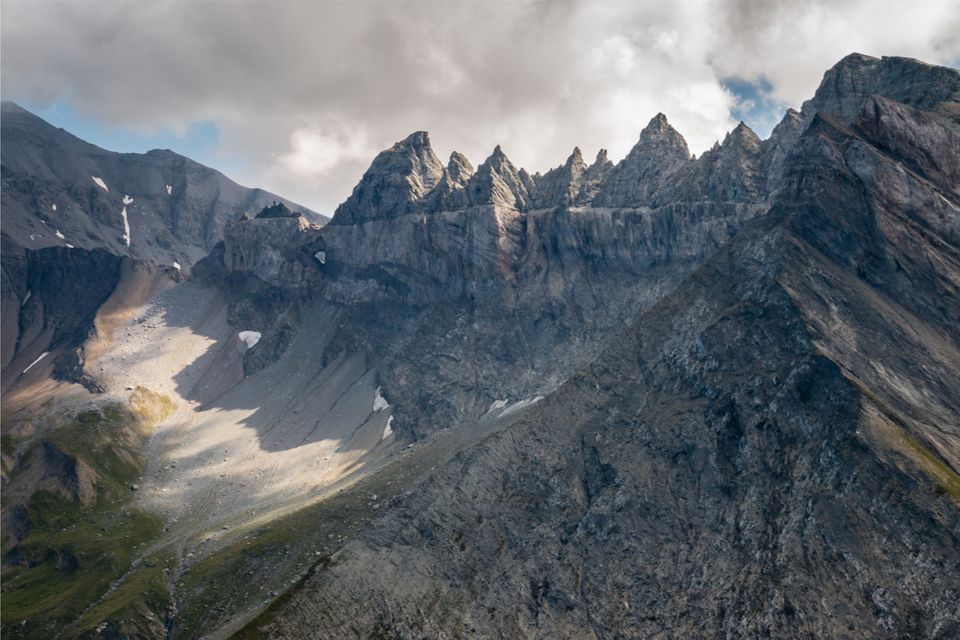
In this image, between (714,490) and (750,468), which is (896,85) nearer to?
(750,468)

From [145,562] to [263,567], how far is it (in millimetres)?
49804

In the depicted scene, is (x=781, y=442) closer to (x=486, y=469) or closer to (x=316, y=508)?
(x=486, y=469)

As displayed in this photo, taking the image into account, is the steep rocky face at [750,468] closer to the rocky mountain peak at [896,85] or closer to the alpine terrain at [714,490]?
the alpine terrain at [714,490]

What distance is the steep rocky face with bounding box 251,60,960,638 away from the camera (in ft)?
327

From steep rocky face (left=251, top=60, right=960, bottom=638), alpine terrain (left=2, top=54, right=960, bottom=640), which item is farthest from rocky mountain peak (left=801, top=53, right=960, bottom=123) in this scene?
steep rocky face (left=251, top=60, right=960, bottom=638)

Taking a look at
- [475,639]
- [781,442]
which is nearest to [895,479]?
[781,442]

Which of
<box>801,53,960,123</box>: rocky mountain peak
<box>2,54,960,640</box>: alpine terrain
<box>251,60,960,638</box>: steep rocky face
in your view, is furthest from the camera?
<box>801,53,960,123</box>: rocky mountain peak

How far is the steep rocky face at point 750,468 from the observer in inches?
3925

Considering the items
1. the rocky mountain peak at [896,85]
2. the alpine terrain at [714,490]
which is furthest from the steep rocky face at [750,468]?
the rocky mountain peak at [896,85]

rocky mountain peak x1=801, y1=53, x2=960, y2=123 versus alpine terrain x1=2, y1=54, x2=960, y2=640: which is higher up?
rocky mountain peak x1=801, y1=53, x2=960, y2=123

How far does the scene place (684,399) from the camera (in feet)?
459

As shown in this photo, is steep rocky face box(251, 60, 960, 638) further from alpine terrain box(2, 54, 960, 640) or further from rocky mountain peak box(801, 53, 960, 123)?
rocky mountain peak box(801, 53, 960, 123)

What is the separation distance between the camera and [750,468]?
12050 cm

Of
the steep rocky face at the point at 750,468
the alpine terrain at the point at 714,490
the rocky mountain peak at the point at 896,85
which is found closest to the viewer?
the steep rocky face at the point at 750,468
